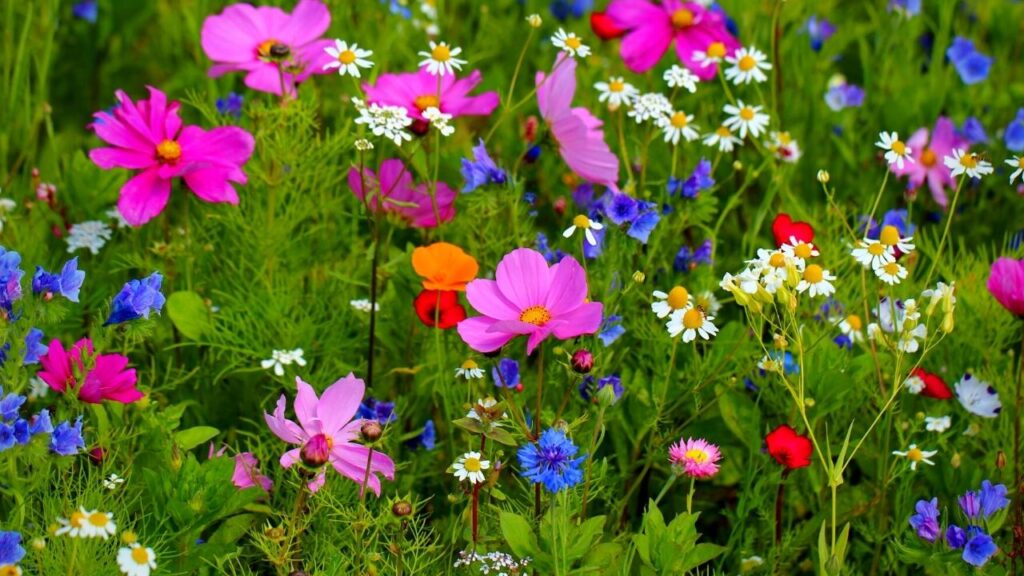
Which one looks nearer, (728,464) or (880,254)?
(880,254)

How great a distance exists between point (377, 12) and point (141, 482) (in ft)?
3.30

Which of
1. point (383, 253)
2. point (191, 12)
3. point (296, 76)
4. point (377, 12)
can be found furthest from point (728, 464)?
point (191, 12)

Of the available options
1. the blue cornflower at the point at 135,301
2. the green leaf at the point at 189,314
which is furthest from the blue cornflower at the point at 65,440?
the green leaf at the point at 189,314

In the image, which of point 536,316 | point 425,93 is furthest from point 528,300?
point 425,93

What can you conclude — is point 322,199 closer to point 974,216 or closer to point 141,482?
point 141,482

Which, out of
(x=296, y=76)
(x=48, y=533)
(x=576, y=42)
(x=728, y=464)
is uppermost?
(x=576, y=42)

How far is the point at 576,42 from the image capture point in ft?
4.64

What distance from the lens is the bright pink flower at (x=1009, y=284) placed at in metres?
1.27

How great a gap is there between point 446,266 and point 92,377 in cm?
36

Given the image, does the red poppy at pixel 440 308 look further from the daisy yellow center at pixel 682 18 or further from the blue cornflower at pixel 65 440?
the daisy yellow center at pixel 682 18

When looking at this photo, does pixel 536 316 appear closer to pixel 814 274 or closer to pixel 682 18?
pixel 814 274

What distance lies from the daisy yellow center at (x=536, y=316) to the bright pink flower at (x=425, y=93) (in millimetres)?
394

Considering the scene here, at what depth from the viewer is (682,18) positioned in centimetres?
175

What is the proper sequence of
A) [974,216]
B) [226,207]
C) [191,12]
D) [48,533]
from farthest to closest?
[191,12], [974,216], [226,207], [48,533]
